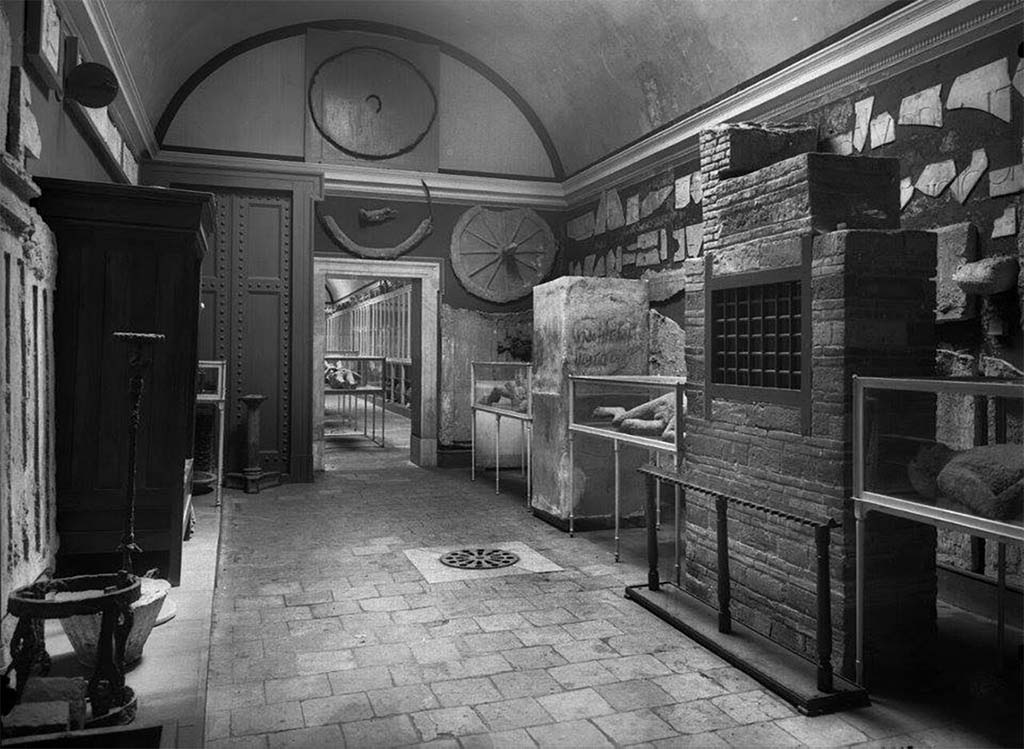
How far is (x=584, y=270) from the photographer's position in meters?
9.76

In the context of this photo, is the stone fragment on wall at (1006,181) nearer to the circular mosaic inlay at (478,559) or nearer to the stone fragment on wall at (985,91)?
the stone fragment on wall at (985,91)

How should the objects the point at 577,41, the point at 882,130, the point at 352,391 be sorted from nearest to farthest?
the point at 882,130 → the point at 577,41 → the point at 352,391

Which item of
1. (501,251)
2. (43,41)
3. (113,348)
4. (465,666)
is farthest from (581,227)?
(465,666)

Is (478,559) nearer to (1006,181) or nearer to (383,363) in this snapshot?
(1006,181)

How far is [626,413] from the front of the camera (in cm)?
586

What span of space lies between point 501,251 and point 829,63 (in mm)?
5003

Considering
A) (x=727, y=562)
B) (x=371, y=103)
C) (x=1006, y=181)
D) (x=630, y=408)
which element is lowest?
(x=727, y=562)

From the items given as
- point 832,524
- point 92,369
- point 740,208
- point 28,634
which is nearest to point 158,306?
point 92,369

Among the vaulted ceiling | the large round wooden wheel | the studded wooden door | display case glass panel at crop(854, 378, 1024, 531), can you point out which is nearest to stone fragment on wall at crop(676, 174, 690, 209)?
the vaulted ceiling

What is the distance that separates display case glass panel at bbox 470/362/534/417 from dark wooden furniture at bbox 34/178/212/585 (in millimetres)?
3605

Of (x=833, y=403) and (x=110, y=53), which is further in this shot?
(x=110, y=53)

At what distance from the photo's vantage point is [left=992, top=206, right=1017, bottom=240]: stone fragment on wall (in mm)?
4355

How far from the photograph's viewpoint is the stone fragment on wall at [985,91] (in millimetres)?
4434

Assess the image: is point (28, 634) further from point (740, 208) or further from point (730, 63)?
point (730, 63)
